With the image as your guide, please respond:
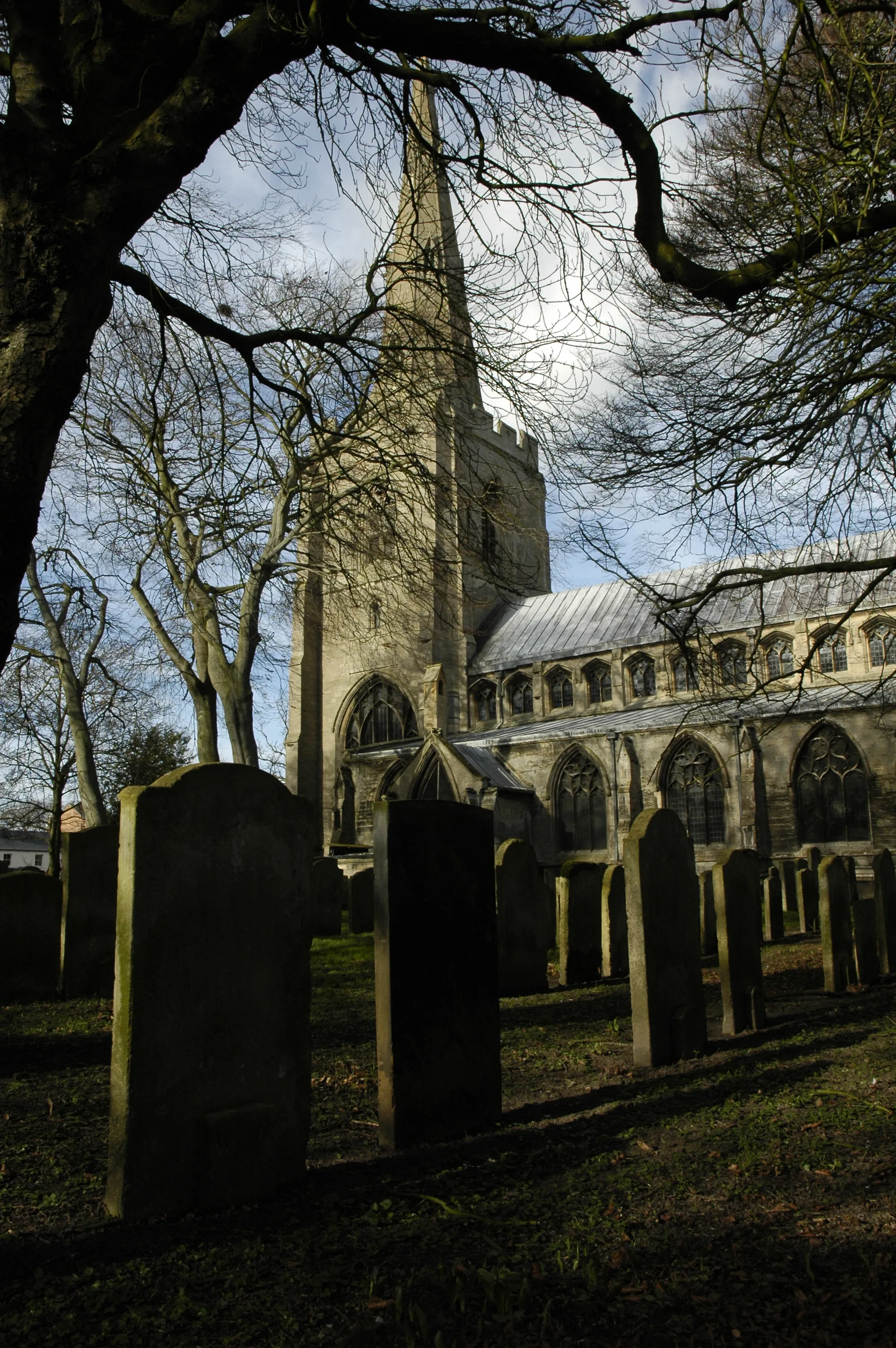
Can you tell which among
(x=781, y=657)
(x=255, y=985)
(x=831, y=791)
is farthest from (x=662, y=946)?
(x=781, y=657)

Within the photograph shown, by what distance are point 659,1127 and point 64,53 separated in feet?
16.7

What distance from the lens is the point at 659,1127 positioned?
13.2ft

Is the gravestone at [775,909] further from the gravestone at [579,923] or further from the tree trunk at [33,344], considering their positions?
the tree trunk at [33,344]

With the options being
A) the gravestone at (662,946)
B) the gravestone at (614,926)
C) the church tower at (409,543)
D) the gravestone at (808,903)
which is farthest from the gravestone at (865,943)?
the gravestone at (808,903)

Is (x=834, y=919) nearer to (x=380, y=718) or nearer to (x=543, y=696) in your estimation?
(x=543, y=696)

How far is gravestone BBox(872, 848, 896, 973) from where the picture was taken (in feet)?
30.2

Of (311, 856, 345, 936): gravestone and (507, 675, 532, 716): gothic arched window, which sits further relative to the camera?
(507, 675, 532, 716): gothic arched window

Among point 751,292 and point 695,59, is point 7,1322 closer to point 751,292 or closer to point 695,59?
point 751,292

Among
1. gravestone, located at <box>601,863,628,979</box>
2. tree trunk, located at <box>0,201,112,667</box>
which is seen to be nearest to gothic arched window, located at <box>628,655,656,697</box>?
gravestone, located at <box>601,863,628,979</box>

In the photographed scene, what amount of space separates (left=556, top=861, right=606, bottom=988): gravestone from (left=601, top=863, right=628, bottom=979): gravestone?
10cm

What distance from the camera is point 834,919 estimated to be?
790 centimetres

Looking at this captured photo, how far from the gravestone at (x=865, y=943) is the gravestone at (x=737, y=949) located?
244 cm

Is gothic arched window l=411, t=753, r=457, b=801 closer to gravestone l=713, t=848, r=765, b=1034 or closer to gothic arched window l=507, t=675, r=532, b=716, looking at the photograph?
gothic arched window l=507, t=675, r=532, b=716

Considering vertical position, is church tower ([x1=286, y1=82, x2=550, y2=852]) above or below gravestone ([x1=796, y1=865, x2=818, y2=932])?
above
